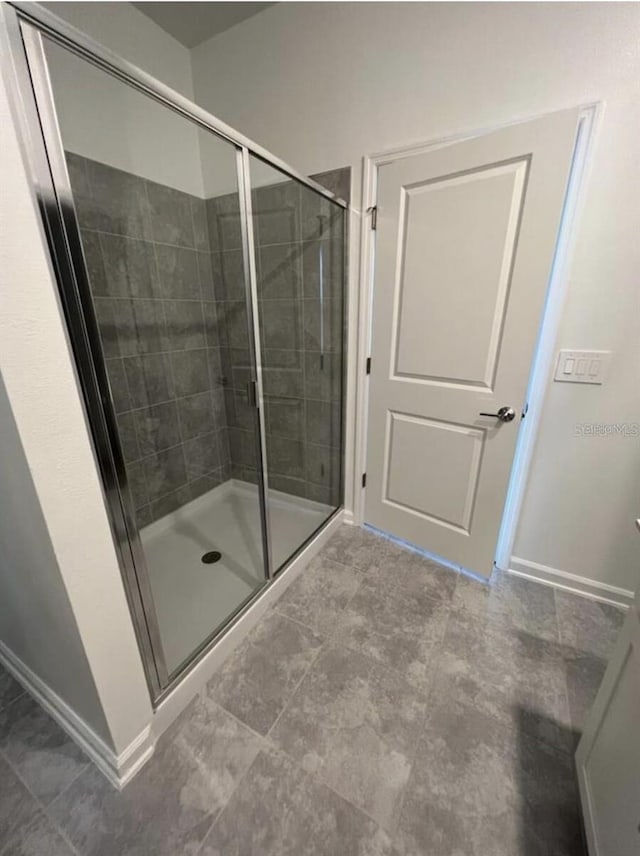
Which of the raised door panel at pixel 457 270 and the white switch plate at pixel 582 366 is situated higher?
the raised door panel at pixel 457 270

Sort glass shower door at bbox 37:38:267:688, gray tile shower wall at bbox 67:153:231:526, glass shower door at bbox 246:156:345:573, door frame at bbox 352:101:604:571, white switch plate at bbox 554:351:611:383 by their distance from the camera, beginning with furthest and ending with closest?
glass shower door at bbox 246:156:345:573
gray tile shower wall at bbox 67:153:231:526
glass shower door at bbox 37:38:267:688
white switch plate at bbox 554:351:611:383
door frame at bbox 352:101:604:571

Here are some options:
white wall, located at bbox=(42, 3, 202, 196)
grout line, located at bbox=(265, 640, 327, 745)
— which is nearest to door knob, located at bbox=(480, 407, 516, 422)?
grout line, located at bbox=(265, 640, 327, 745)

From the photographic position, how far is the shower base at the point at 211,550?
1.43m

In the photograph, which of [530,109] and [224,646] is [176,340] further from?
[530,109]

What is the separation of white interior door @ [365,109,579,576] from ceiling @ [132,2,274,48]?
3.56ft

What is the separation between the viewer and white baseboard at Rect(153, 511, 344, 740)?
3.70ft

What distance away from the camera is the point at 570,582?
1707mm

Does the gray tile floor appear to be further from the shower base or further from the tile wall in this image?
the tile wall

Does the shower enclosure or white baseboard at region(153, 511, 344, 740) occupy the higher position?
the shower enclosure

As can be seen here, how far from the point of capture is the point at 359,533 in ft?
7.06

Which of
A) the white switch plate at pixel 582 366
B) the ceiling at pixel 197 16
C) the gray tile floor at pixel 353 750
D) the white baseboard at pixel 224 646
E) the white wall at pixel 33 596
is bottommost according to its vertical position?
the gray tile floor at pixel 353 750

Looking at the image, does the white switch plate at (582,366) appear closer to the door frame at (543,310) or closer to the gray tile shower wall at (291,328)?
the door frame at (543,310)

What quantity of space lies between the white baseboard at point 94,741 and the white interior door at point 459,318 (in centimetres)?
148

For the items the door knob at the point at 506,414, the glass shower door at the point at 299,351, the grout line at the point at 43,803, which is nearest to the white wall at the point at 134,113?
the glass shower door at the point at 299,351
